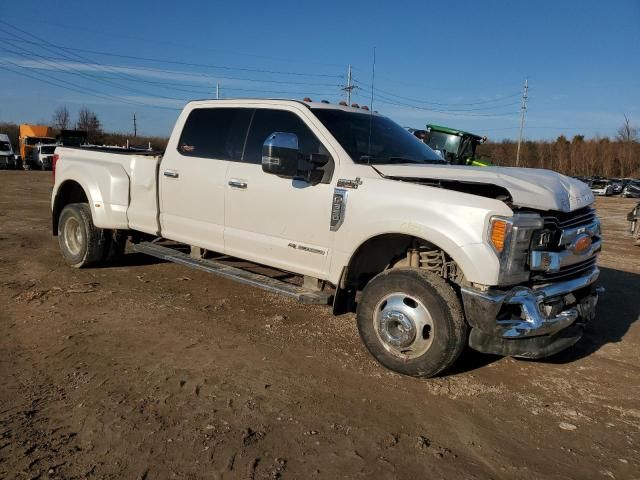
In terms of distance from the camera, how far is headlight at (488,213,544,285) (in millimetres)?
3533

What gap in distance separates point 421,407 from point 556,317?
117 cm

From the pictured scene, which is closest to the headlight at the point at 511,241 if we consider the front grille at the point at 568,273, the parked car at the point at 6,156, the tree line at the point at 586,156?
the front grille at the point at 568,273

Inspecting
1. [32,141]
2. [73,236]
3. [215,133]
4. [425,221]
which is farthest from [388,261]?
[32,141]

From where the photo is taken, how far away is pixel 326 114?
4930 millimetres

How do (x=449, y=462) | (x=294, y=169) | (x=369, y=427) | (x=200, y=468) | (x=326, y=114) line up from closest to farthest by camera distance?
(x=200, y=468), (x=449, y=462), (x=369, y=427), (x=294, y=169), (x=326, y=114)

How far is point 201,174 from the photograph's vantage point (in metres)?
5.45

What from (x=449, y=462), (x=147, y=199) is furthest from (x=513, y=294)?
(x=147, y=199)

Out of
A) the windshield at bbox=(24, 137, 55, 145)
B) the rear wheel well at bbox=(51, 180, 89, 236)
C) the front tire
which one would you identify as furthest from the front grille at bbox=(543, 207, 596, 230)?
the windshield at bbox=(24, 137, 55, 145)

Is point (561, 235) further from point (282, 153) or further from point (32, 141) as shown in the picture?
point (32, 141)

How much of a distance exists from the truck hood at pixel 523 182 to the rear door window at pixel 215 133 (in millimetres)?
1632

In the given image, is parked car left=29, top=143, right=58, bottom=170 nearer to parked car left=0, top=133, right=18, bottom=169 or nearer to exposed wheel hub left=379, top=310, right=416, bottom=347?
parked car left=0, top=133, right=18, bottom=169

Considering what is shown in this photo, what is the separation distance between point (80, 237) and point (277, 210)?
3372 millimetres

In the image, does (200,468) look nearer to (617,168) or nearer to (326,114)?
(326,114)

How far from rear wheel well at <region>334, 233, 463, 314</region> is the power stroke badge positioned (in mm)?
270
